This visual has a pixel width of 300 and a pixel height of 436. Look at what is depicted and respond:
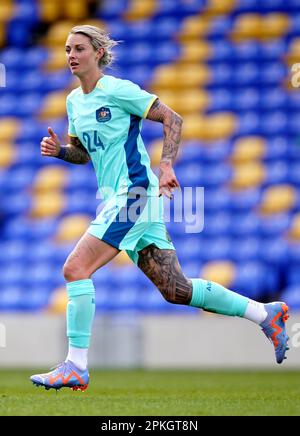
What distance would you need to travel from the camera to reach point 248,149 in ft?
42.0

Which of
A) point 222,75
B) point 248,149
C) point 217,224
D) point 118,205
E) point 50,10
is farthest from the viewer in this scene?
point 50,10

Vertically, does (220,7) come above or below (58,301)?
above

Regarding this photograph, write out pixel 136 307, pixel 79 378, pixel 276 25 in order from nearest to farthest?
pixel 79 378 < pixel 136 307 < pixel 276 25

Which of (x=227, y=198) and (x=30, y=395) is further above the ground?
(x=227, y=198)

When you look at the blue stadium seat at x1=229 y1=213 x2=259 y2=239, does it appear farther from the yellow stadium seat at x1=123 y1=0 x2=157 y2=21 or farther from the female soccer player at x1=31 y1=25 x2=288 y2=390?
the female soccer player at x1=31 y1=25 x2=288 y2=390

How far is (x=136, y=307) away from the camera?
1164 centimetres

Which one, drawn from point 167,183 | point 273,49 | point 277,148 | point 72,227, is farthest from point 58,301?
point 167,183

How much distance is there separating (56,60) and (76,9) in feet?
3.30

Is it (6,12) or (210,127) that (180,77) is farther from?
(6,12)

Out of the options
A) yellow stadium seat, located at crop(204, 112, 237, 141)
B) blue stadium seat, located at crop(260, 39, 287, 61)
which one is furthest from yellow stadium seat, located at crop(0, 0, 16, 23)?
blue stadium seat, located at crop(260, 39, 287, 61)

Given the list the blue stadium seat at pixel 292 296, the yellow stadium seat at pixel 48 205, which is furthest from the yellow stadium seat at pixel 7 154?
the blue stadium seat at pixel 292 296
